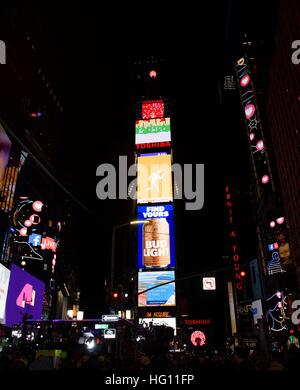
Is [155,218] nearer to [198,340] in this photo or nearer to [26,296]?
[198,340]

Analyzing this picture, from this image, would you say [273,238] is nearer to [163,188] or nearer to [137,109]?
[163,188]

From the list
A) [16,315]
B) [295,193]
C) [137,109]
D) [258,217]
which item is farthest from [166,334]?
[258,217]

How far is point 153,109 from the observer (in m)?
65.8

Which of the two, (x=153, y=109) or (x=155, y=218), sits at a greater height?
(x=153, y=109)

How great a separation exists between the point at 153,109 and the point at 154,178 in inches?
563

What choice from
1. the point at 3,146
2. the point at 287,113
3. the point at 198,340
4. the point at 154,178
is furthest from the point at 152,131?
the point at 3,146

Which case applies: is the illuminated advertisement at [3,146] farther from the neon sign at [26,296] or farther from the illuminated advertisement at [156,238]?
the illuminated advertisement at [156,238]

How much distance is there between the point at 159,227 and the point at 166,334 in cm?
4301

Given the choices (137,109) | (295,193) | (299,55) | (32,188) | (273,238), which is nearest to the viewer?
(299,55)

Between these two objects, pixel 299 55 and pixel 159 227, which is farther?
pixel 159 227

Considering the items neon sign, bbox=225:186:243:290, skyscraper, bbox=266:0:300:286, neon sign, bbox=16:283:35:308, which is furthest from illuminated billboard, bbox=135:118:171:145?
neon sign, bbox=16:283:35:308

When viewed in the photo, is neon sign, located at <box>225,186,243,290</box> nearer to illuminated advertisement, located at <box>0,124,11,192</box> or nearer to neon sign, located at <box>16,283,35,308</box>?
neon sign, located at <box>16,283,35,308</box>

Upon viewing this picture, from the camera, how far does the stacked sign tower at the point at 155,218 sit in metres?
52.2
